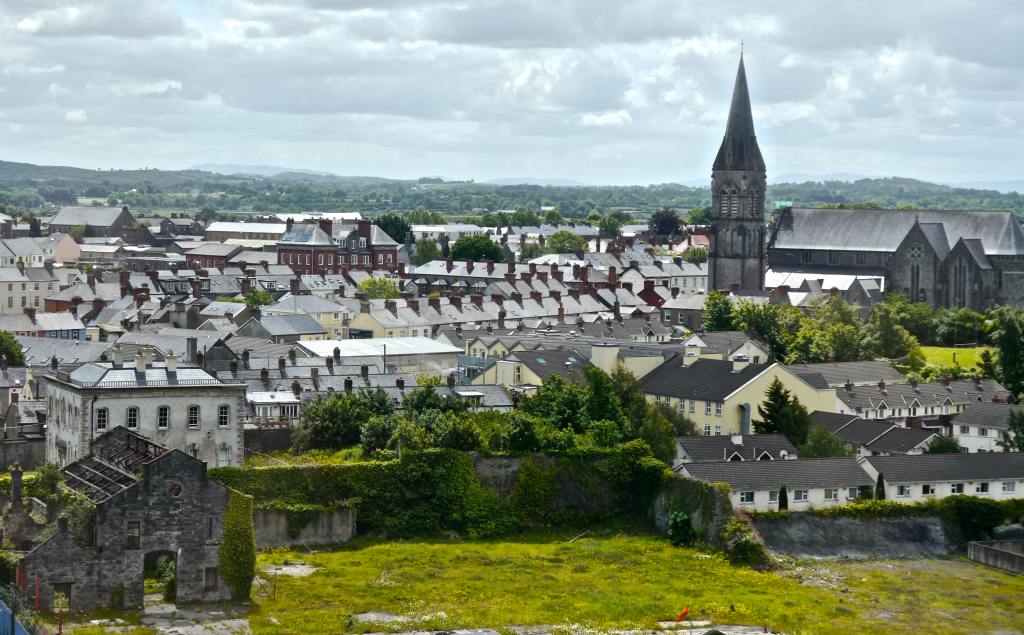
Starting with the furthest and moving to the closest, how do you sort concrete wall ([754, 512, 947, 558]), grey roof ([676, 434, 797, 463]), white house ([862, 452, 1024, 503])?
grey roof ([676, 434, 797, 463]) → white house ([862, 452, 1024, 503]) → concrete wall ([754, 512, 947, 558])

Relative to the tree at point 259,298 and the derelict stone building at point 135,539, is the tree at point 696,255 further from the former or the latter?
the derelict stone building at point 135,539

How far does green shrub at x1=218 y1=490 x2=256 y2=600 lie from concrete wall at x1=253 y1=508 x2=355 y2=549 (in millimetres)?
6259

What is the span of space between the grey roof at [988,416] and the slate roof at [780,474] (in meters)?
13.7

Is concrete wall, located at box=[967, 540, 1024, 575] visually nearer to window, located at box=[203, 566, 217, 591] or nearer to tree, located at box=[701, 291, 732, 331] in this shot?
window, located at box=[203, 566, 217, 591]

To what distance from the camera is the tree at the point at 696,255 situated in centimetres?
17138

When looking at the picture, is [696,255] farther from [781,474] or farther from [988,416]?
[781,474]

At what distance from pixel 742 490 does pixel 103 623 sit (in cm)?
2241

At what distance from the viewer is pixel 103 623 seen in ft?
141

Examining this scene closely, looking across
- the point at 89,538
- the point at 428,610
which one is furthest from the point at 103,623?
the point at 428,610

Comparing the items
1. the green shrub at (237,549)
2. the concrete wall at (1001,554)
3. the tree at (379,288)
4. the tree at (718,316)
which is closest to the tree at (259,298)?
the tree at (379,288)

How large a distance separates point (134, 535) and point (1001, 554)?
2799 centimetres

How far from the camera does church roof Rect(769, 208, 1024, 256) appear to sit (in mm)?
134375

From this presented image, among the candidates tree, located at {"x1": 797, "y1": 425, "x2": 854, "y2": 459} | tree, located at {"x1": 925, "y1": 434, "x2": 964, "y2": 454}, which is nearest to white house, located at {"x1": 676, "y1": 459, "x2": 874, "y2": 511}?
tree, located at {"x1": 797, "y1": 425, "x2": 854, "y2": 459}

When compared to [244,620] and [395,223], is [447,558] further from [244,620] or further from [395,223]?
[395,223]
